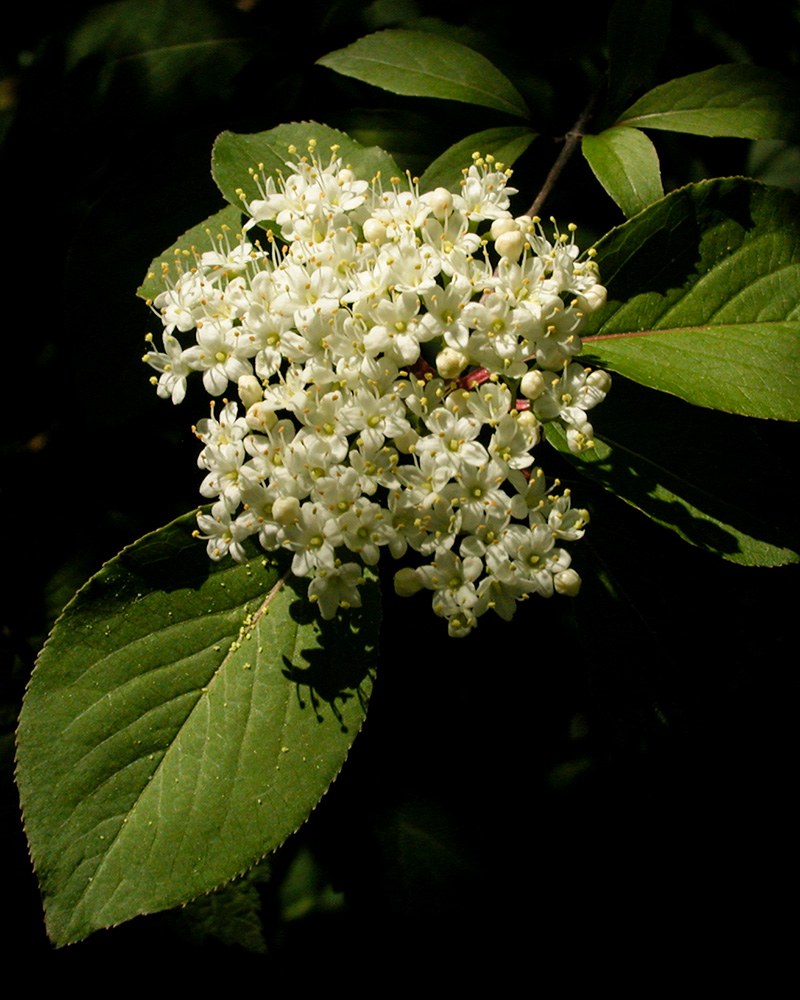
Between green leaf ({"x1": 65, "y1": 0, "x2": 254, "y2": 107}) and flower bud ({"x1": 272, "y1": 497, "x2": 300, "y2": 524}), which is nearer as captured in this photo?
flower bud ({"x1": 272, "y1": 497, "x2": 300, "y2": 524})

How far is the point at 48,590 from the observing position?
183 centimetres

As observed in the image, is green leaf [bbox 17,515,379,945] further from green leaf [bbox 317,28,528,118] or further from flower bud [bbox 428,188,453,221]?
green leaf [bbox 317,28,528,118]

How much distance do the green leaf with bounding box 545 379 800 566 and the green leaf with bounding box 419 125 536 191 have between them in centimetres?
51

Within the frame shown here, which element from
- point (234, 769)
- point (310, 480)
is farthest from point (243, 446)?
point (234, 769)

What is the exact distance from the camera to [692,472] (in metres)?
1.27

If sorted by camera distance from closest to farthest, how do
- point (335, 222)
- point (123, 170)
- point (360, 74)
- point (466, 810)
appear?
point (335, 222) < point (360, 74) < point (123, 170) < point (466, 810)

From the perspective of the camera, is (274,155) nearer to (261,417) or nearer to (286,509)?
(261,417)

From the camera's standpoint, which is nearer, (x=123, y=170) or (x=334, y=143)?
(x=334, y=143)

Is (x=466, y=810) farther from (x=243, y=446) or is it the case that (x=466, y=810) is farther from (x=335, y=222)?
(x=335, y=222)

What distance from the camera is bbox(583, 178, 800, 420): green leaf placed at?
4.16 ft

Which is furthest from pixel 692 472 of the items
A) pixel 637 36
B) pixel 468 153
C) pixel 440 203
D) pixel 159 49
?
pixel 159 49

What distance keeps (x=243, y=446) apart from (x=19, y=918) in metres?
1.37

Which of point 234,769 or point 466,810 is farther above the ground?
point 234,769

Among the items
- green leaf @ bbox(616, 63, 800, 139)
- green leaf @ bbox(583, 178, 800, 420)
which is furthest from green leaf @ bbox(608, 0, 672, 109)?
green leaf @ bbox(583, 178, 800, 420)
